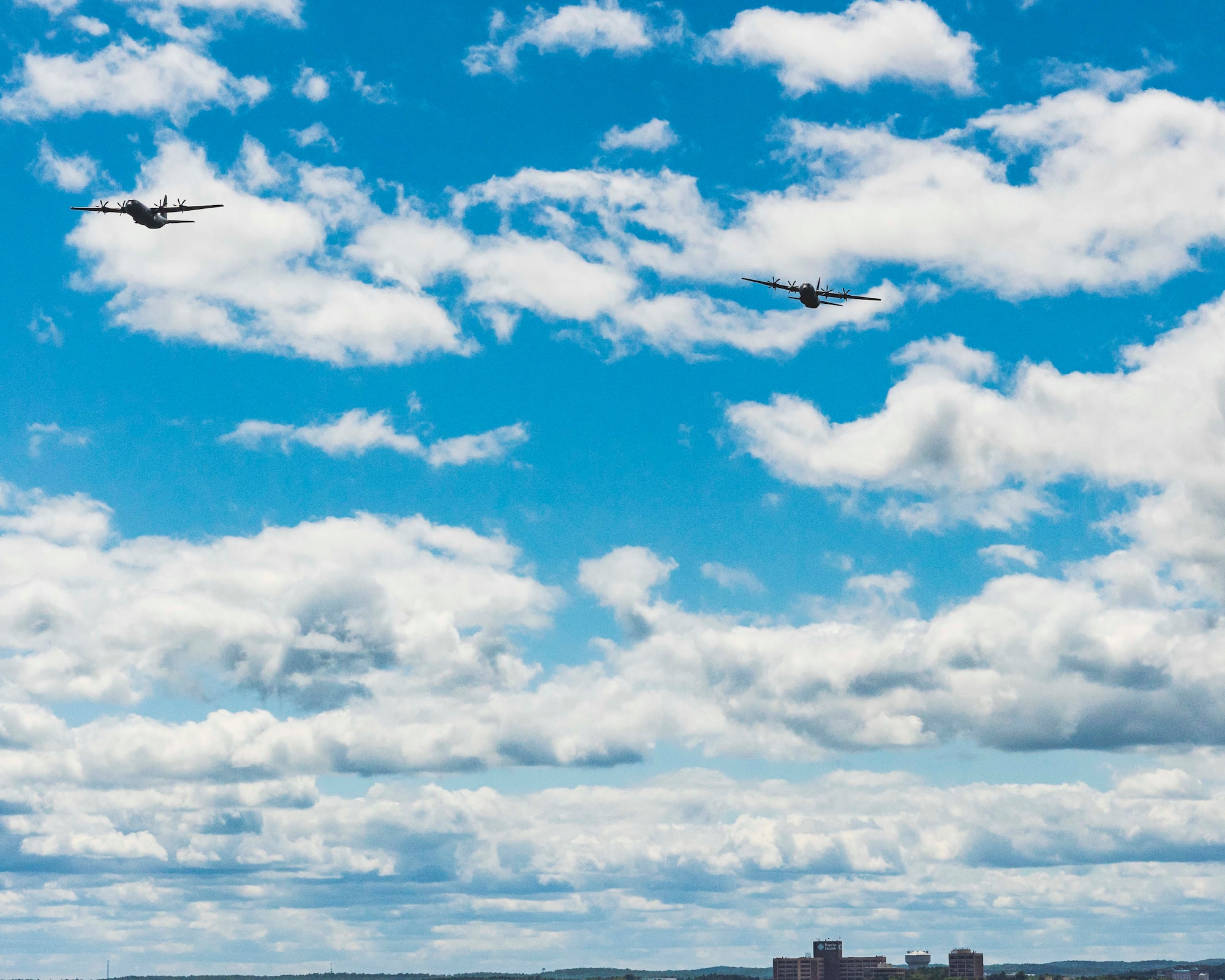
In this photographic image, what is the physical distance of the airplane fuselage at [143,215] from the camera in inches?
6166

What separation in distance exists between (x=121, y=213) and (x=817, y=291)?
8710 centimetres

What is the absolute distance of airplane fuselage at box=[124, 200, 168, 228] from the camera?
514 ft

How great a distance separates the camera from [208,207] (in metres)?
152

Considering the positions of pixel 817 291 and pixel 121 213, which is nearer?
pixel 121 213

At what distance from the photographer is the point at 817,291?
616ft

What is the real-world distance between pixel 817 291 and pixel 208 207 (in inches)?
3108

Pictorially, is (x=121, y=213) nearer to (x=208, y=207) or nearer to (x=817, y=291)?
(x=208, y=207)

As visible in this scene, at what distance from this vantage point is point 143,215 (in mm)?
158375

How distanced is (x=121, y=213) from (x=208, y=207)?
11515 mm

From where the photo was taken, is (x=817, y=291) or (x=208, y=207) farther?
(x=817, y=291)

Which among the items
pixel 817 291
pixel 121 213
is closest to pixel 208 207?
pixel 121 213

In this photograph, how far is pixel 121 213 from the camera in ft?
513
